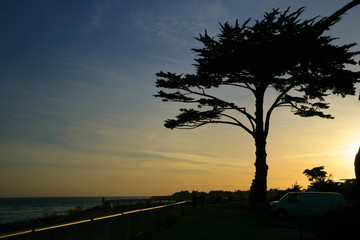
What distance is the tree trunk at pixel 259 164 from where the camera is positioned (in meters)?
26.2

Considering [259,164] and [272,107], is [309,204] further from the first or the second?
[272,107]

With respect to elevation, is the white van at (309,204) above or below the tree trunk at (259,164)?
below

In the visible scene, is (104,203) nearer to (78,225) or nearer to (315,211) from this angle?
(315,211)

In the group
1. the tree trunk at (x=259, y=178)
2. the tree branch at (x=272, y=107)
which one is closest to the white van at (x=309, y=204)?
the tree trunk at (x=259, y=178)

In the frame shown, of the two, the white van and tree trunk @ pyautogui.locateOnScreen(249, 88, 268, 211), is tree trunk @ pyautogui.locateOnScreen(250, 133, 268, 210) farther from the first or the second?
the white van

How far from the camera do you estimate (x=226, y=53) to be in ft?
84.7

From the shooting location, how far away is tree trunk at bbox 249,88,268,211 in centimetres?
2622

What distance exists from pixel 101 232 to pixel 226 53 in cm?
1866

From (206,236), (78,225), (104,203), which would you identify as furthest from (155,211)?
(104,203)

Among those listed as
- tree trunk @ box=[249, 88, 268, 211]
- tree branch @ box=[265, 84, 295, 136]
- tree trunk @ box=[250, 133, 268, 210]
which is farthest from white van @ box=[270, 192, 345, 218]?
tree branch @ box=[265, 84, 295, 136]

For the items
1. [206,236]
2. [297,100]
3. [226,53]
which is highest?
[226,53]

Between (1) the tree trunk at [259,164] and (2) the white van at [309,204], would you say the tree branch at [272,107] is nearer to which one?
(1) the tree trunk at [259,164]

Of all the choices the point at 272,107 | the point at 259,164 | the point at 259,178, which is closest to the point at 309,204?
the point at 259,178

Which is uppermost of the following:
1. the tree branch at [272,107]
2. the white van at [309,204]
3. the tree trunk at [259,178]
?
the tree branch at [272,107]
